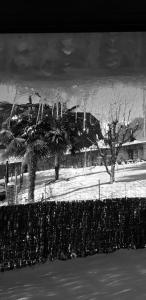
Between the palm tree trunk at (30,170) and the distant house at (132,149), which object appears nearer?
the palm tree trunk at (30,170)

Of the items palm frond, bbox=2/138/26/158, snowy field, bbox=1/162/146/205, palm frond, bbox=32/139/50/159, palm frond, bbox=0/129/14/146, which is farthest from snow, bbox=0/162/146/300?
palm frond, bbox=0/129/14/146

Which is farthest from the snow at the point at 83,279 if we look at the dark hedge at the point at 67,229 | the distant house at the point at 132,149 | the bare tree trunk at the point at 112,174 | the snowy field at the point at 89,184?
the distant house at the point at 132,149

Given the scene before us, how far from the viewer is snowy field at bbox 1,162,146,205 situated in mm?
4730

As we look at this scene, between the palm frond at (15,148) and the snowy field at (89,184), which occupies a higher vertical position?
the palm frond at (15,148)

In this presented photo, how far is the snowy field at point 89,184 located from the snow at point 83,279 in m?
0.83

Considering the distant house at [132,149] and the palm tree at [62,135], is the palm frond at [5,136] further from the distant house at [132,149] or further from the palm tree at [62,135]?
the distant house at [132,149]

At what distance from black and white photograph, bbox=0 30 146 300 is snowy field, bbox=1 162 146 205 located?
1 centimetres

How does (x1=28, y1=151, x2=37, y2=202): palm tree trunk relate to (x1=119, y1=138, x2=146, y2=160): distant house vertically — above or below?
below

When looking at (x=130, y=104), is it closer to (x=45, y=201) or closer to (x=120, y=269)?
(x=45, y=201)

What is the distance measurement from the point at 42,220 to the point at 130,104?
6.55ft

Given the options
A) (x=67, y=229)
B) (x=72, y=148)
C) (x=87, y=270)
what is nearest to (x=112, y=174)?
(x=72, y=148)

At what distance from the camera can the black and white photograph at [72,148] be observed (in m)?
4.61

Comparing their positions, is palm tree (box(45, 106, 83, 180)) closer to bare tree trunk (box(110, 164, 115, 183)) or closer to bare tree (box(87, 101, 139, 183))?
bare tree (box(87, 101, 139, 183))
